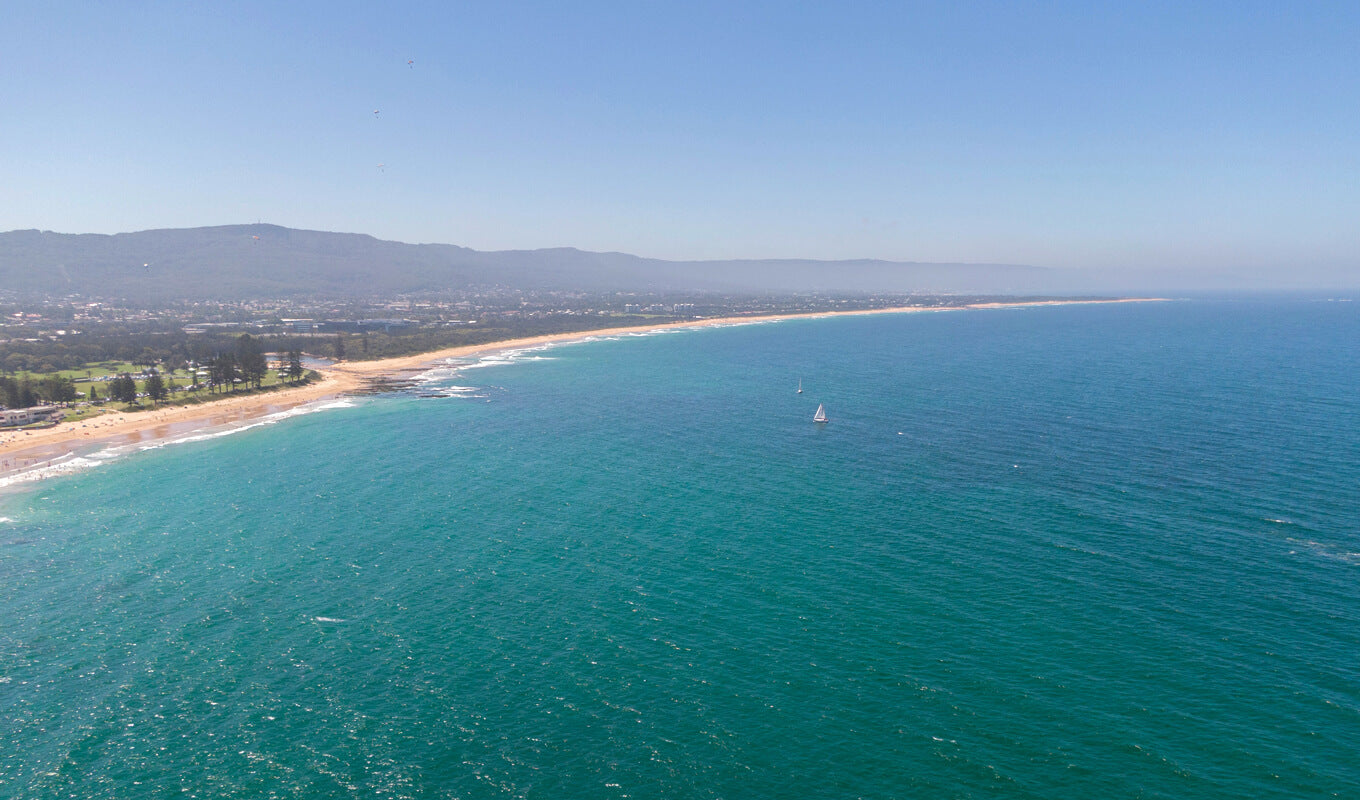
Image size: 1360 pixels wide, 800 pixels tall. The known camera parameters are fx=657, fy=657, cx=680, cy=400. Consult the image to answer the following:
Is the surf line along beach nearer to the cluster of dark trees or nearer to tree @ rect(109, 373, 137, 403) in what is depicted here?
tree @ rect(109, 373, 137, 403)

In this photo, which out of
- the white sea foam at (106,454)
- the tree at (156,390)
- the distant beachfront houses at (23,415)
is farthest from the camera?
the tree at (156,390)

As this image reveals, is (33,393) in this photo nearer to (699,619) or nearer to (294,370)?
(294,370)

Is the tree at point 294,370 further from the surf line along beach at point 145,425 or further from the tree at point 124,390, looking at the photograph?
the tree at point 124,390

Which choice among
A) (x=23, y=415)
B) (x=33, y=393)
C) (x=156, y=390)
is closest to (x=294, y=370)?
(x=156, y=390)

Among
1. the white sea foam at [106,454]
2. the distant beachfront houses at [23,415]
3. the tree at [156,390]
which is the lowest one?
the white sea foam at [106,454]

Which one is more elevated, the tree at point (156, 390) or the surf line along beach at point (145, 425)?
the tree at point (156, 390)

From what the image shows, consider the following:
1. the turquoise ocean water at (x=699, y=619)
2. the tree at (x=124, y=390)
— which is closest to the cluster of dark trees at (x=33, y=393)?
the tree at (x=124, y=390)

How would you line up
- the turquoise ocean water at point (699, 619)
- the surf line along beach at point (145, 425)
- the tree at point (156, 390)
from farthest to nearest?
the tree at point (156, 390) < the surf line along beach at point (145, 425) < the turquoise ocean water at point (699, 619)
